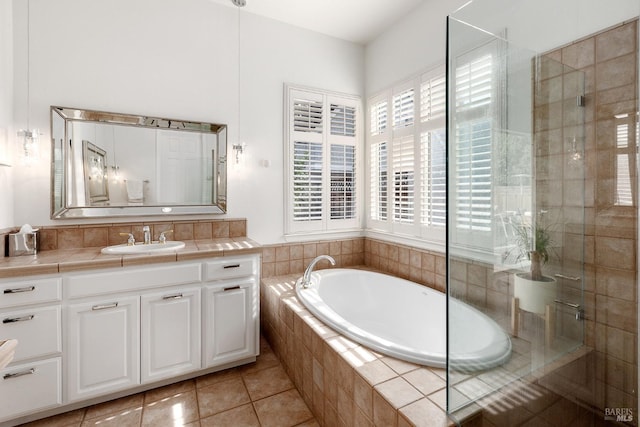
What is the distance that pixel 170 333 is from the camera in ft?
6.44

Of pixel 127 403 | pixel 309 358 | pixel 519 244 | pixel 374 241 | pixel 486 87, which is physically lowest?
pixel 127 403

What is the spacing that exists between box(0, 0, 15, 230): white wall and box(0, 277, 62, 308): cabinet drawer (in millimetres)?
562

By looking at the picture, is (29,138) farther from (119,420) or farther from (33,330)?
(119,420)

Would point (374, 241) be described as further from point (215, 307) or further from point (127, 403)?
point (127, 403)

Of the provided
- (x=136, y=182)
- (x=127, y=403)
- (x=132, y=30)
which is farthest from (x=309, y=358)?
(x=132, y=30)

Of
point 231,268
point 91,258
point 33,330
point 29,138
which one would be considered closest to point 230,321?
point 231,268

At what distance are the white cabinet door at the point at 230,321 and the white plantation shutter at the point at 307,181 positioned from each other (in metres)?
0.97

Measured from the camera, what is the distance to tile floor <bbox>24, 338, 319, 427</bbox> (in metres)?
1.71

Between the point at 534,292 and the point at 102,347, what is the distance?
7.37ft

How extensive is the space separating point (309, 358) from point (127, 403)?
119cm

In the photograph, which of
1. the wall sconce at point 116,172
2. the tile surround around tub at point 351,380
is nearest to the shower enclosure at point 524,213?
the tile surround around tub at point 351,380

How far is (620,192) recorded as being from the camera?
0.90 meters

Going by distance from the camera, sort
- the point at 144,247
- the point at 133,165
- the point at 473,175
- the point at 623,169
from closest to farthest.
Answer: the point at 623,169 → the point at 473,175 → the point at 144,247 → the point at 133,165

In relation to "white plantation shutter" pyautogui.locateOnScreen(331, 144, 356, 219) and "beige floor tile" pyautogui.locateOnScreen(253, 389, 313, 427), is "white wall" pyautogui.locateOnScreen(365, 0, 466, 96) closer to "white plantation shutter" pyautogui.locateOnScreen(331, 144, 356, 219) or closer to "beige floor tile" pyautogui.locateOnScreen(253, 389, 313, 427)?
"white plantation shutter" pyautogui.locateOnScreen(331, 144, 356, 219)
